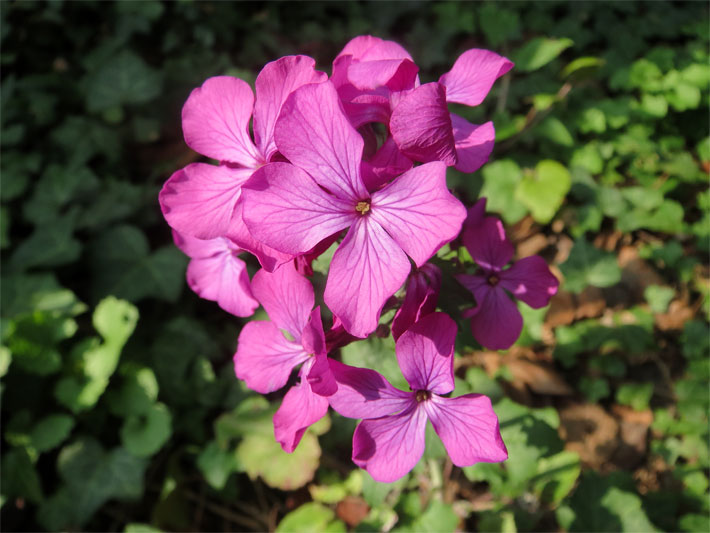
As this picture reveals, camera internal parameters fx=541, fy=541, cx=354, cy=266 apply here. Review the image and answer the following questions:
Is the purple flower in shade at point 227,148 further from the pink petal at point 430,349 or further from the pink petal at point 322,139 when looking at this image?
the pink petal at point 430,349

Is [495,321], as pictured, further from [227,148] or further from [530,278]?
[227,148]

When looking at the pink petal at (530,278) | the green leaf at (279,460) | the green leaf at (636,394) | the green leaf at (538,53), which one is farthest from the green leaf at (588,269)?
the green leaf at (279,460)

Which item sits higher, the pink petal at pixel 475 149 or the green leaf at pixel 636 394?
the pink petal at pixel 475 149

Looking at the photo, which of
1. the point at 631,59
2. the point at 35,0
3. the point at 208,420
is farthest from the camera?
the point at 631,59

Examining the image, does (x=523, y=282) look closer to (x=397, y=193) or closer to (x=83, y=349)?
(x=397, y=193)

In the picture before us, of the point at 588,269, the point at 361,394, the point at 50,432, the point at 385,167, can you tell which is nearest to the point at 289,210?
the point at 385,167

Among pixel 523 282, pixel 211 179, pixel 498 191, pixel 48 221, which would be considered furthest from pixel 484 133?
pixel 48 221
